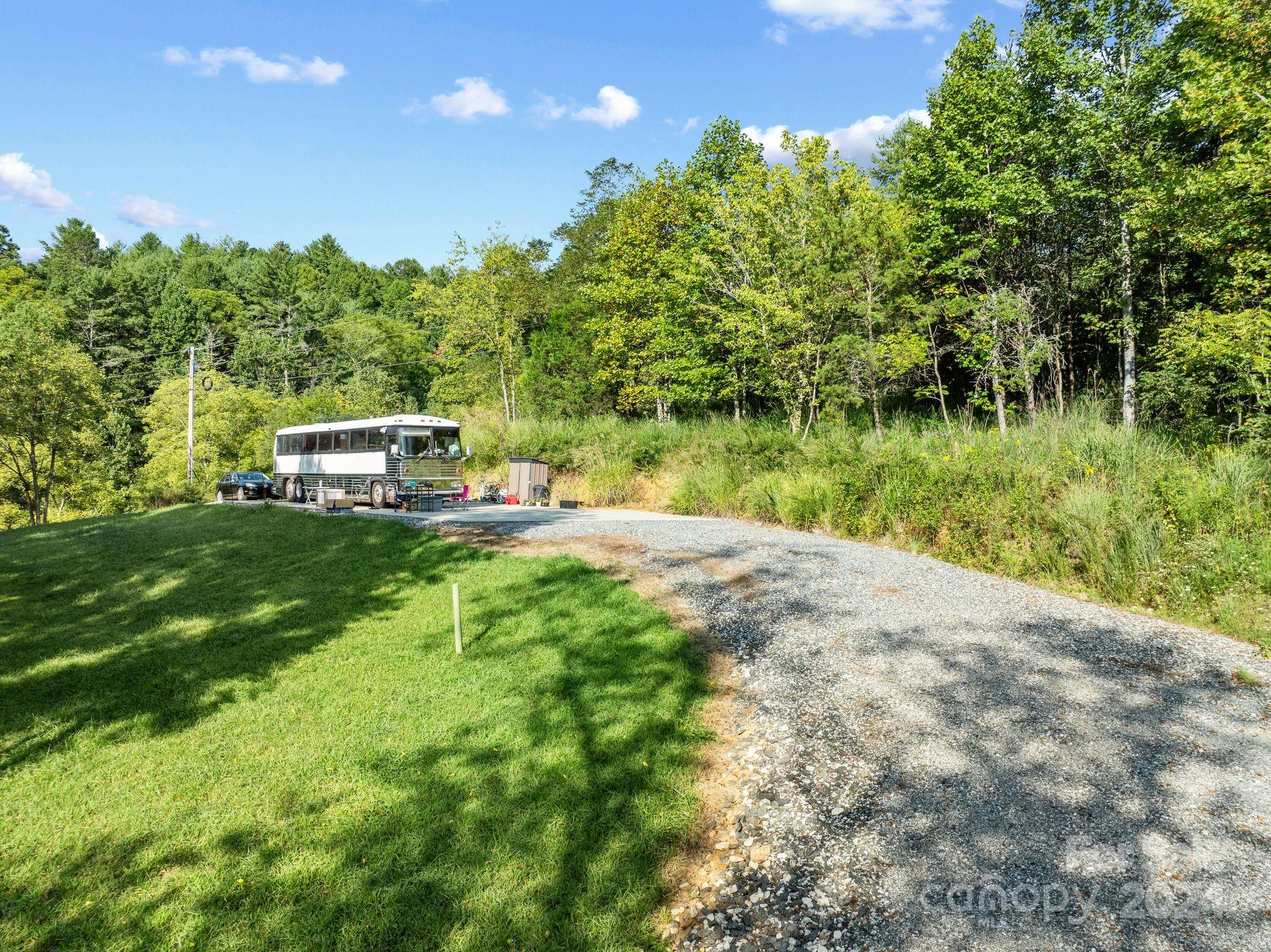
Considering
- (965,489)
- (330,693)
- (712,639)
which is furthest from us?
(965,489)

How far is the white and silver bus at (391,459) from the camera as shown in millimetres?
20359

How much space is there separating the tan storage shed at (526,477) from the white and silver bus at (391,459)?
5.68 ft

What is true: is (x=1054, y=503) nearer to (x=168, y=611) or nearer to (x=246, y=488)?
(x=168, y=611)

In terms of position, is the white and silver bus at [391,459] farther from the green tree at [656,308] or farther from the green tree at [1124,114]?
the green tree at [1124,114]

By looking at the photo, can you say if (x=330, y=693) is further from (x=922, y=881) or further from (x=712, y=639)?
(x=922, y=881)

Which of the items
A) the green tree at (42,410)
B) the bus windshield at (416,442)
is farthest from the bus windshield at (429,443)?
the green tree at (42,410)

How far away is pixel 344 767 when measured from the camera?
4.77m

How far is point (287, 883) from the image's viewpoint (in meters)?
3.59

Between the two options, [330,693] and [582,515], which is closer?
[330,693]

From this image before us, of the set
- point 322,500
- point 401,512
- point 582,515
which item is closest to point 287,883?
point 582,515

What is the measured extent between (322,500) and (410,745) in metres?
18.7

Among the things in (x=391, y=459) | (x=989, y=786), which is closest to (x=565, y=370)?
(x=391, y=459)

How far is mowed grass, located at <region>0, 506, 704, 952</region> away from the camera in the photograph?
11.2ft

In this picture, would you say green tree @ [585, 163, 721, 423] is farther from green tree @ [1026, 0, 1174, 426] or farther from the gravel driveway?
the gravel driveway
